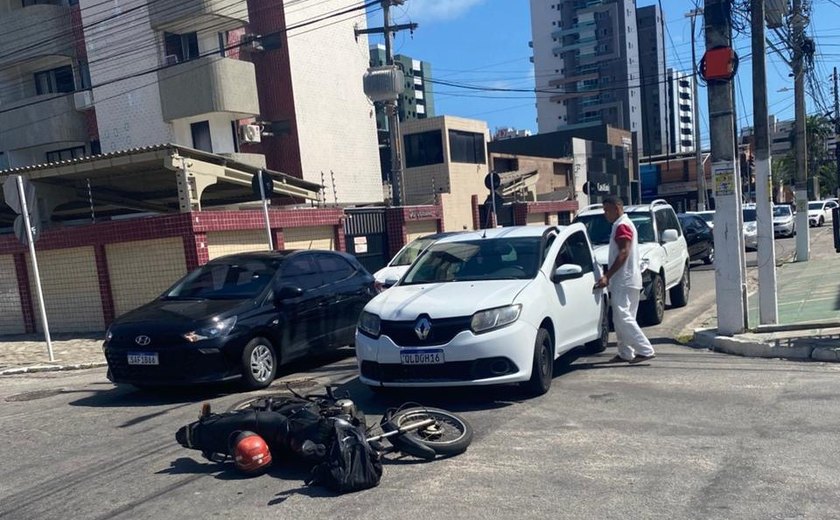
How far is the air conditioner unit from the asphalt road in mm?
17588

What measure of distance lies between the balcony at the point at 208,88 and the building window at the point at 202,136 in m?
0.86

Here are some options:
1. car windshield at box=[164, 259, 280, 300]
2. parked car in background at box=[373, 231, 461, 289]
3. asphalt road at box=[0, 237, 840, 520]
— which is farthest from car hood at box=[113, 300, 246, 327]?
parked car in background at box=[373, 231, 461, 289]

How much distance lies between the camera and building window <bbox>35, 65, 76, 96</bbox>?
2658cm

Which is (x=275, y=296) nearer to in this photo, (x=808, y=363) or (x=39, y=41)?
(x=808, y=363)

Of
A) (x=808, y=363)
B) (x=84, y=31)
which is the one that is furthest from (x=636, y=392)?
(x=84, y=31)

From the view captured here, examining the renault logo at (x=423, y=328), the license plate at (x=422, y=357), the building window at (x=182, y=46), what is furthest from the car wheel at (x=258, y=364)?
the building window at (x=182, y=46)

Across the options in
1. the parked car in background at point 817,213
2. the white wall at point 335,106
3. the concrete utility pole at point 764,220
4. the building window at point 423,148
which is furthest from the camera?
the parked car in background at point 817,213

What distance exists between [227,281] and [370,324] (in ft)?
9.36

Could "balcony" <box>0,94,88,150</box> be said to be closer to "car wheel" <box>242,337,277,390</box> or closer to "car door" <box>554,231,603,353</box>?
"car wheel" <box>242,337,277,390</box>

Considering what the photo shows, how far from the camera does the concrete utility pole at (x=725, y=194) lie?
29.3 ft

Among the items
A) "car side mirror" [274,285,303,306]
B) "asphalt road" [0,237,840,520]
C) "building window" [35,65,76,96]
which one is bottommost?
"asphalt road" [0,237,840,520]

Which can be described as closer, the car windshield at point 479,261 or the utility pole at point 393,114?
the car windshield at point 479,261

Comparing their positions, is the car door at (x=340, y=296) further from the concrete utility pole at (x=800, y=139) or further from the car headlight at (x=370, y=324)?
the concrete utility pole at (x=800, y=139)

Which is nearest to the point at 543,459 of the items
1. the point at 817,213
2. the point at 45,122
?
the point at 45,122
